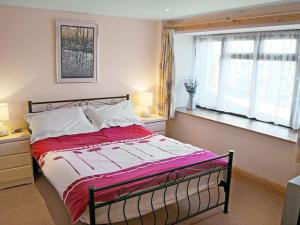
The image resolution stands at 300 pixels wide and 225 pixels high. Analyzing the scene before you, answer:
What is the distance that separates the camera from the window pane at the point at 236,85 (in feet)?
14.0

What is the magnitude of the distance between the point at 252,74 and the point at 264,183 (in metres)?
1.60


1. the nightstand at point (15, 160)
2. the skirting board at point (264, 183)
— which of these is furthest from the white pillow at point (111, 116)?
the skirting board at point (264, 183)

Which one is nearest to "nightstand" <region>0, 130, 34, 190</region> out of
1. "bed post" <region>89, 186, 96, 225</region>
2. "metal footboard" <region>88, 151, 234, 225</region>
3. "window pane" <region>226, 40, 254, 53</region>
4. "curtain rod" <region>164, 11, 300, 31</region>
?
"metal footboard" <region>88, 151, 234, 225</region>

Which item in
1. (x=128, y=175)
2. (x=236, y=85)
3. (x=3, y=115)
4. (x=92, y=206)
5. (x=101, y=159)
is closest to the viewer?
(x=92, y=206)

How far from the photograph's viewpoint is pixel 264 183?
11.8 feet

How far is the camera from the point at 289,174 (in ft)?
10.9

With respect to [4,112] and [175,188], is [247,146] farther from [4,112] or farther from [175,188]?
[4,112]

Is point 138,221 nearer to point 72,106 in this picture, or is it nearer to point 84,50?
point 72,106

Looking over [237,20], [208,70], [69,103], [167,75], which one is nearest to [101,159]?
[69,103]

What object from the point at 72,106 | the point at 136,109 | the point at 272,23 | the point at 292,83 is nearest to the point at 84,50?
the point at 72,106

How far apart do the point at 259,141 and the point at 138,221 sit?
192 cm

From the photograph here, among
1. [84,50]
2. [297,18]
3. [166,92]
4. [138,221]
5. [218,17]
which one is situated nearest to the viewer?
[138,221]

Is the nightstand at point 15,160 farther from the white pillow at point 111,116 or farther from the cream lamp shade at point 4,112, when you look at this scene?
the white pillow at point 111,116

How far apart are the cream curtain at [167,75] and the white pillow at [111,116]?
2.40 feet
